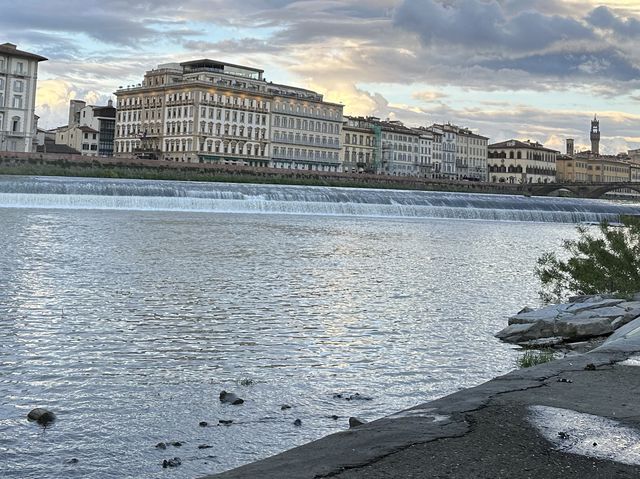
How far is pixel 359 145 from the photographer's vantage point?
153250 millimetres

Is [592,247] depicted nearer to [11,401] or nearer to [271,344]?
[271,344]

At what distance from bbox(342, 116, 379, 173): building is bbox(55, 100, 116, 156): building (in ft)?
126

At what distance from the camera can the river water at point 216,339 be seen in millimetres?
7391

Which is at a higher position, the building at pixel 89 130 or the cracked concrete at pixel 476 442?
the building at pixel 89 130

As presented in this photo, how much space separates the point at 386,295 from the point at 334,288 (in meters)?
1.30

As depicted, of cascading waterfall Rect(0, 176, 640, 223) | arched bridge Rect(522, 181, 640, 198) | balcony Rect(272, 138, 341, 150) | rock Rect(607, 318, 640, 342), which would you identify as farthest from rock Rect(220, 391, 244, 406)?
balcony Rect(272, 138, 341, 150)

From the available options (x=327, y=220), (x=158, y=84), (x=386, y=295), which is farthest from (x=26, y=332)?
(x=158, y=84)

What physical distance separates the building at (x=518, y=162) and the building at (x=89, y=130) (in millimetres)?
81159

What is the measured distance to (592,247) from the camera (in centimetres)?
1708

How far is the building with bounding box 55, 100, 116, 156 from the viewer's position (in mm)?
131875

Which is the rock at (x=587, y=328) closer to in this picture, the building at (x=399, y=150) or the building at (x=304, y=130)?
the building at (x=304, y=130)

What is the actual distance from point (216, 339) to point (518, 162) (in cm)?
17946

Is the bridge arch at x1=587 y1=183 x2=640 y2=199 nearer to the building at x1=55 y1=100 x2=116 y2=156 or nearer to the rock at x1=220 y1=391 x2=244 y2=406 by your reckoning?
the building at x1=55 y1=100 x2=116 y2=156

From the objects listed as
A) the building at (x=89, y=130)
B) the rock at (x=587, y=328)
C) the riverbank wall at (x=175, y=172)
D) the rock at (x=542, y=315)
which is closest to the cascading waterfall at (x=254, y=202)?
the riverbank wall at (x=175, y=172)
